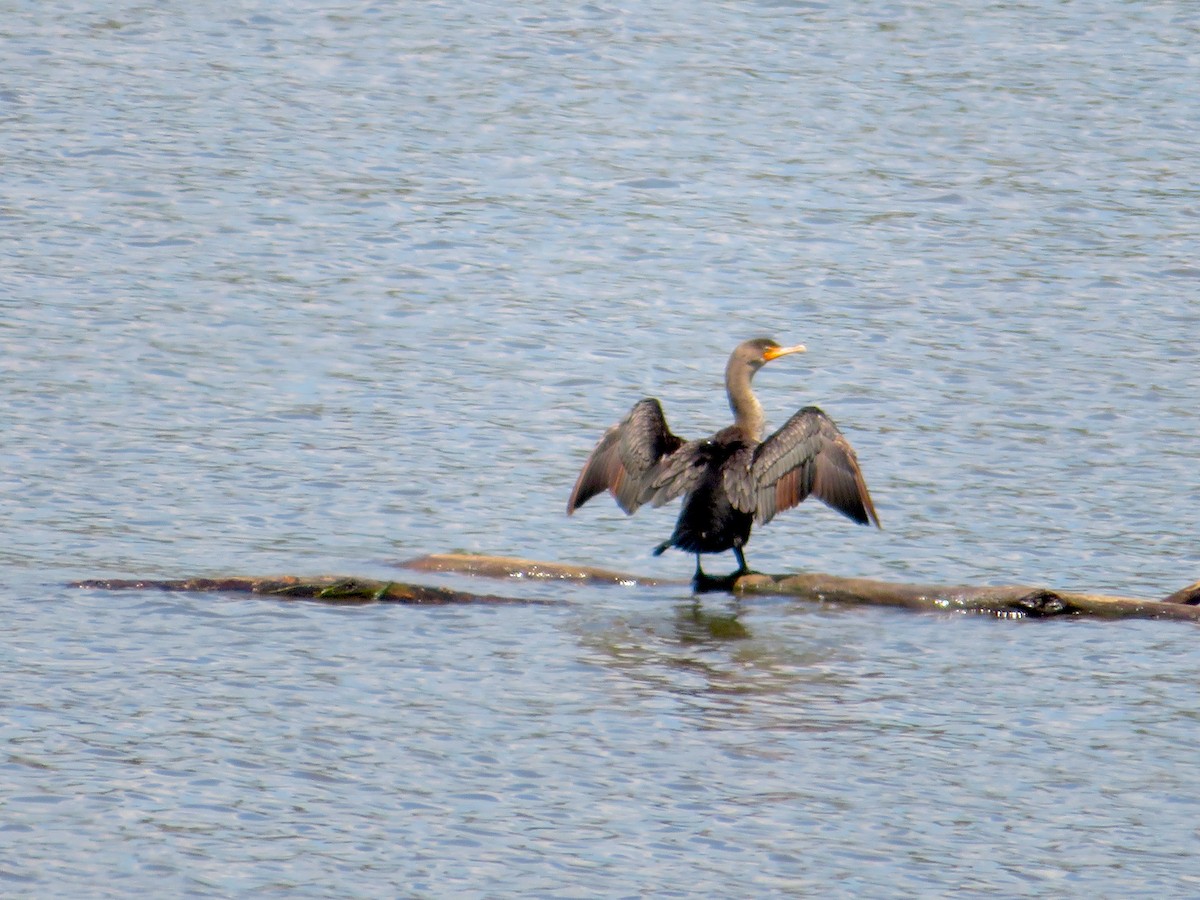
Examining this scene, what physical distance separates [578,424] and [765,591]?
377 centimetres

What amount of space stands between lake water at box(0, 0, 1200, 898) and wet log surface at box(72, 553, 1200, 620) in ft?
0.41

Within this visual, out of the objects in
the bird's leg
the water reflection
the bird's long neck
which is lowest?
the water reflection

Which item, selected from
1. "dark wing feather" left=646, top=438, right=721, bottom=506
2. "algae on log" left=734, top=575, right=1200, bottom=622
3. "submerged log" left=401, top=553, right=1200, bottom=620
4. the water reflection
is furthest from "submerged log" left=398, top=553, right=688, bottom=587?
"algae on log" left=734, top=575, right=1200, bottom=622

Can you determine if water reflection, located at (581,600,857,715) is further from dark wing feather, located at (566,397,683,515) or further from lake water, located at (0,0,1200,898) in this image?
dark wing feather, located at (566,397,683,515)

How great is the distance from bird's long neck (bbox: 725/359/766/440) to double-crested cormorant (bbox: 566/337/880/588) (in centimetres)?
39

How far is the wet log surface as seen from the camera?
329 inches

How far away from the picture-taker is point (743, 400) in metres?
10.1

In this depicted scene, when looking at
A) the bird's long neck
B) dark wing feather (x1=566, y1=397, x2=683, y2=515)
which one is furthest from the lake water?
the bird's long neck

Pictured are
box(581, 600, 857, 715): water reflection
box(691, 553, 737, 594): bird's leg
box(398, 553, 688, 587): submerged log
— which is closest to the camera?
box(581, 600, 857, 715): water reflection

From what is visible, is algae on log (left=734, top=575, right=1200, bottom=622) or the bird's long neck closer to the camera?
algae on log (left=734, top=575, right=1200, bottom=622)

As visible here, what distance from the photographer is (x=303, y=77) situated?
65.8 feet

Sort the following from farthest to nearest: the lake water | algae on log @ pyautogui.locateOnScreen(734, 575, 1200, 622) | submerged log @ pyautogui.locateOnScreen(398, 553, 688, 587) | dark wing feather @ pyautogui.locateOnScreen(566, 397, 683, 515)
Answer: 1. dark wing feather @ pyautogui.locateOnScreen(566, 397, 683, 515)
2. submerged log @ pyautogui.locateOnScreen(398, 553, 688, 587)
3. algae on log @ pyautogui.locateOnScreen(734, 575, 1200, 622)
4. the lake water

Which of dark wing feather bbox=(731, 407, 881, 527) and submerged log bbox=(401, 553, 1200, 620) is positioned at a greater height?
dark wing feather bbox=(731, 407, 881, 527)

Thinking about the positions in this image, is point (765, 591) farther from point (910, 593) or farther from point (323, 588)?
point (323, 588)
